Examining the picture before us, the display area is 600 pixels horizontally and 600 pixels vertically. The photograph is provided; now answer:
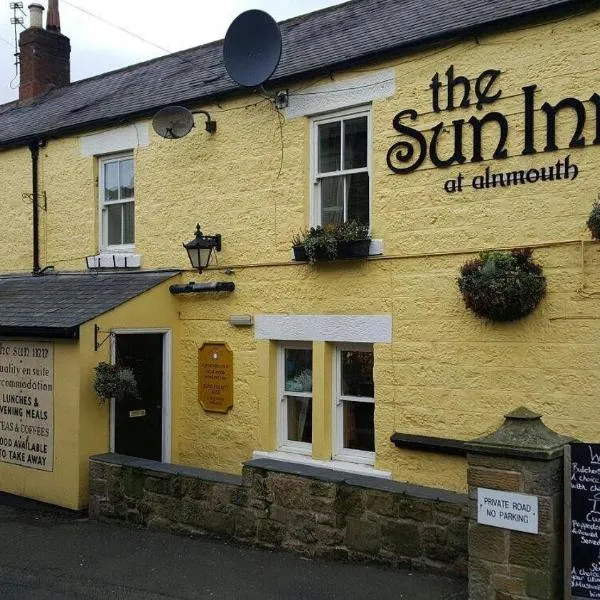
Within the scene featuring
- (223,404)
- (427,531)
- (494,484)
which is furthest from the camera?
(223,404)

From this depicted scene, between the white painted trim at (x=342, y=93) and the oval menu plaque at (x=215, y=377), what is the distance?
3003 millimetres

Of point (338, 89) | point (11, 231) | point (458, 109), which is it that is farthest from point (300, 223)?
point (11, 231)

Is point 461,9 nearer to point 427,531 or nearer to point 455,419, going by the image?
point 455,419

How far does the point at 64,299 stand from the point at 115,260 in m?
0.98

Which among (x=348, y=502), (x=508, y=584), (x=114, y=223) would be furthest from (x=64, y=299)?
(x=508, y=584)

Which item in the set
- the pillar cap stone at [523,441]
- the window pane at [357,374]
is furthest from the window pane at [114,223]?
the pillar cap stone at [523,441]

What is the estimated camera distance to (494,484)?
5355mm

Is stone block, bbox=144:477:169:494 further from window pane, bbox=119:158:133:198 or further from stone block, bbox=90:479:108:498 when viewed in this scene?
window pane, bbox=119:158:133:198

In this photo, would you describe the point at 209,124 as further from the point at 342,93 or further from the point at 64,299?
the point at 64,299

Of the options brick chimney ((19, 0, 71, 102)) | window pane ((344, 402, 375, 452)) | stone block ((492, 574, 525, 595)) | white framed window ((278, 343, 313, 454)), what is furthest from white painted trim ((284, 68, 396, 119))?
brick chimney ((19, 0, 71, 102))

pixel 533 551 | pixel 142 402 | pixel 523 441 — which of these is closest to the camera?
pixel 533 551

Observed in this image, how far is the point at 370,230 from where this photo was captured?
8.18m

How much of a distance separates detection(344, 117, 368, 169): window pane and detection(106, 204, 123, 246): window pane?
12.5 feet

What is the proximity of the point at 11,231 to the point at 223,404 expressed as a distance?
5.10 meters
